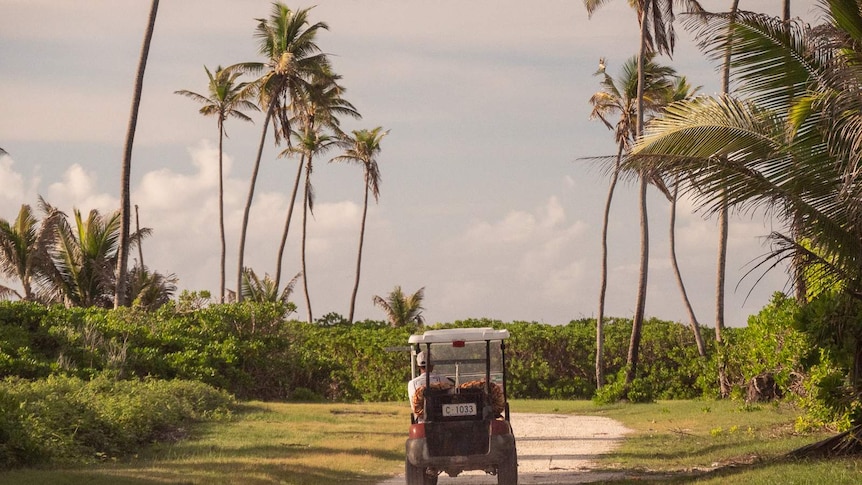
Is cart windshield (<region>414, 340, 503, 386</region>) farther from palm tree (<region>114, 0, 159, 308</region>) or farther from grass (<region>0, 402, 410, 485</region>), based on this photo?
palm tree (<region>114, 0, 159, 308</region>)

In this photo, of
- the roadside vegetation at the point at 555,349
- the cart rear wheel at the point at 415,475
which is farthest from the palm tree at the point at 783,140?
the cart rear wheel at the point at 415,475

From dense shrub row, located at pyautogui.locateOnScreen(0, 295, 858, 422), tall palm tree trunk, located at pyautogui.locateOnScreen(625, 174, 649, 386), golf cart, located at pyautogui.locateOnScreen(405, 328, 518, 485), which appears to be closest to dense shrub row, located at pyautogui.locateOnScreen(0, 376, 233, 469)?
dense shrub row, located at pyautogui.locateOnScreen(0, 295, 858, 422)

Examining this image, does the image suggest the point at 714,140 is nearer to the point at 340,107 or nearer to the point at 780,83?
the point at 780,83

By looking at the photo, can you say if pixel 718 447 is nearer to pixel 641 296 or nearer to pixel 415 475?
pixel 415 475

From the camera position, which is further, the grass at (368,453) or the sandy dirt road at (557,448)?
the sandy dirt road at (557,448)

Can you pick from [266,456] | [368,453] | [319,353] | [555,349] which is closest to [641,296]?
[555,349]

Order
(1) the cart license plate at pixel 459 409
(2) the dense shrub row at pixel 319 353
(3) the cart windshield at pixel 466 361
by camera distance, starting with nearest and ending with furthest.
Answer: (1) the cart license plate at pixel 459 409
(3) the cart windshield at pixel 466 361
(2) the dense shrub row at pixel 319 353

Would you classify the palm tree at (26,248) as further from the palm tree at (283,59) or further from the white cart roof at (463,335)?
the white cart roof at (463,335)

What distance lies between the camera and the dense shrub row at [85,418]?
15.1 m

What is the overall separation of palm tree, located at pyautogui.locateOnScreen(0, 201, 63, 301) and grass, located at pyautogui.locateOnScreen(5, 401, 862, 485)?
18.9 m

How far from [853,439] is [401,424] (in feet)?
36.8

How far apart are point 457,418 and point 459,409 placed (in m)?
0.11

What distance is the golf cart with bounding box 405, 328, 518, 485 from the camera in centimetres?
1227

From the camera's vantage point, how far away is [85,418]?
17047mm
